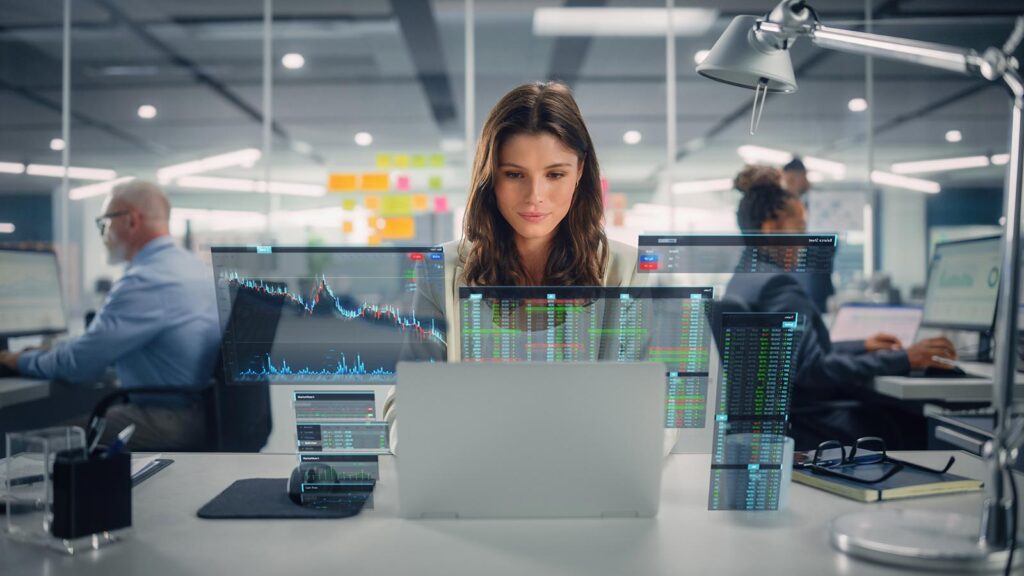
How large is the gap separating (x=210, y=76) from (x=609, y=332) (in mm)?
4672

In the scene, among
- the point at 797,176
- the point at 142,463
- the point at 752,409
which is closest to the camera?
the point at 752,409

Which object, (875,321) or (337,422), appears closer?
(337,422)

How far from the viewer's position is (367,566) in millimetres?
1034

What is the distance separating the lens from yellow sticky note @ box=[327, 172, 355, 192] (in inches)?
200

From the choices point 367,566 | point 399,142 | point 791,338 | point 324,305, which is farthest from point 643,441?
A: point 399,142

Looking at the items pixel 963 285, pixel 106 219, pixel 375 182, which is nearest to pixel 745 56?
pixel 963 285

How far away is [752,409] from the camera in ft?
4.16

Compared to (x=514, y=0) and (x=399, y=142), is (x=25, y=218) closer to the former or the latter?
(x=399, y=142)

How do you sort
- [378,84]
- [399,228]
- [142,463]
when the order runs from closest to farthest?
[142,463]
[399,228]
[378,84]

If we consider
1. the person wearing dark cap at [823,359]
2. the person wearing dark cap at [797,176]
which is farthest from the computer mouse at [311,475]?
the person wearing dark cap at [797,176]

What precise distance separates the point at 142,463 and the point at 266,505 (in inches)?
17.0

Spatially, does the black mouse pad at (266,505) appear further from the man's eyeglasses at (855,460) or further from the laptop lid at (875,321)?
the laptop lid at (875,321)

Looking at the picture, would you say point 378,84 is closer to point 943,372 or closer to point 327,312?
point 943,372

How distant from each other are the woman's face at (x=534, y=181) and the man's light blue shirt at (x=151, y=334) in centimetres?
164
